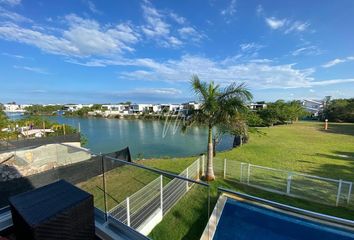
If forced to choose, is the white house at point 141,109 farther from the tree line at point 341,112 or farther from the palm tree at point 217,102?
the palm tree at point 217,102

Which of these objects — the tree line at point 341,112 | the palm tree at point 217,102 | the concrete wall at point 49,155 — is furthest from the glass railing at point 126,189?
the tree line at point 341,112

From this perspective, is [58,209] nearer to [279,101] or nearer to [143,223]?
[143,223]

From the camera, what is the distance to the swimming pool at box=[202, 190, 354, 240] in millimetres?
3489

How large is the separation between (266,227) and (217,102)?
3.33 metres

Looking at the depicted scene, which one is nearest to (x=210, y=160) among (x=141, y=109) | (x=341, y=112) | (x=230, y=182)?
(x=230, y=182)

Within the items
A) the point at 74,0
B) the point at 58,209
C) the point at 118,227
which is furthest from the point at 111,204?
the point at 74,0

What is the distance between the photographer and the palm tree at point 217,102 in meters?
5.57

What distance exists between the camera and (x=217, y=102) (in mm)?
5746

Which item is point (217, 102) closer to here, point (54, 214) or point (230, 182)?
point (230, 182)

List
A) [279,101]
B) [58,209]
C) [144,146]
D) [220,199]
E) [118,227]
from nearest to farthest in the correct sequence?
[58,209]
[118,227]
[220,199]
[144,146]
[279,101]

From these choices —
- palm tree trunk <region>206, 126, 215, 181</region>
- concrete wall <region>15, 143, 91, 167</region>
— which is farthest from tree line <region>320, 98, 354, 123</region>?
concrete wall <region>15, 143, 91, 167</region>

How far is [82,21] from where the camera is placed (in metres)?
8.34

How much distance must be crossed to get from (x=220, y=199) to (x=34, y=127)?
14.7 metres

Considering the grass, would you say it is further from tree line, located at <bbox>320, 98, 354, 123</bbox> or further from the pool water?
tree line, located at <bbox>320, 98, 354, 123</bbox>
